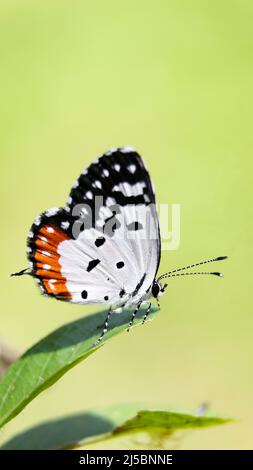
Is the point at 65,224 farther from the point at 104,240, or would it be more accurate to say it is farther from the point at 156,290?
the point at 156,290

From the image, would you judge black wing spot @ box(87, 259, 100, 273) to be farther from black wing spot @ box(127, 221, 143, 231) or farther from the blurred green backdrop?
the blurred green backdrop

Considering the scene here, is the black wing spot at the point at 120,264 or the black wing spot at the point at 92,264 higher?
the black wing spot at the point at 92,264

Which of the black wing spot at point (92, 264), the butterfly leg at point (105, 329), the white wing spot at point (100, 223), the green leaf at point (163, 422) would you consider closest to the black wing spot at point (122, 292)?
the black wing spot at point (92, 264)

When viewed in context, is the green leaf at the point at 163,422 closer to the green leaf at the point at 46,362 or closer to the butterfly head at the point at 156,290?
the green leaf at the point at 46,362

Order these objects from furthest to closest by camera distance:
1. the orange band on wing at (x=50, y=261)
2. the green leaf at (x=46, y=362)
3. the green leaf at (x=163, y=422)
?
the orange band on wing at (x=50, y=261)
the green leaf at (x=163, y=422)
the green leaf at (x=46, y=362)

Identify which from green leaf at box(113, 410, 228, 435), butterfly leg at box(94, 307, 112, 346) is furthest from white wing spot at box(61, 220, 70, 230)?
green leaf at box(113, 410, 228, 435)

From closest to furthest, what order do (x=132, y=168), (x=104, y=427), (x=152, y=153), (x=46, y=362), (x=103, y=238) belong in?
(x=46, y=362)
(x=104, y=427)
(x=132, y=168)
(x=103, y=238)
(x=152, y=153)

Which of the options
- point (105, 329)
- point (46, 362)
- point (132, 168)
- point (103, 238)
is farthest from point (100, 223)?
point (46, 362)
